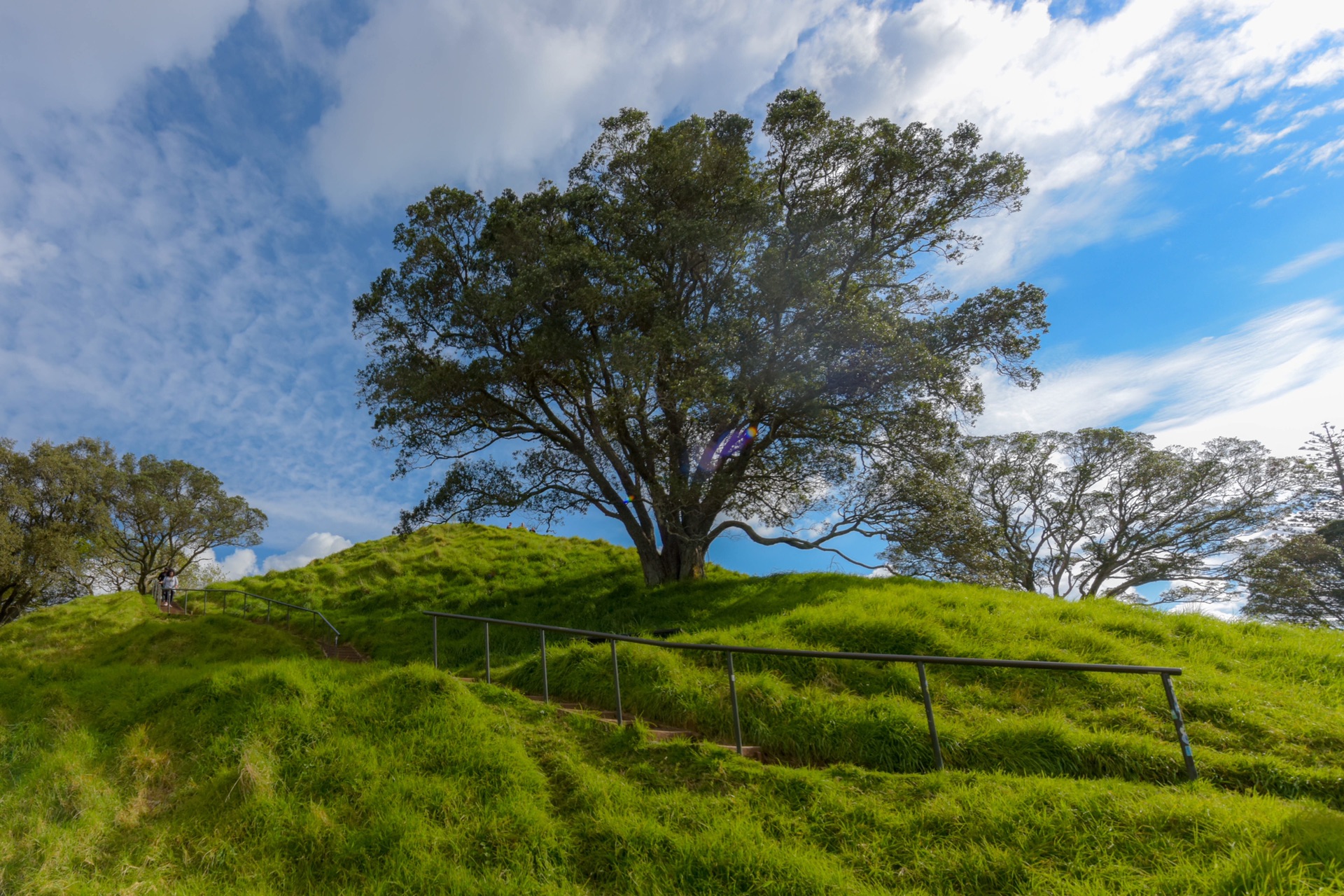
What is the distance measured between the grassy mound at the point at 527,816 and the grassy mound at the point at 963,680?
0.53 m

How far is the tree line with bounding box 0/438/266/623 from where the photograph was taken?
2445 centimetres

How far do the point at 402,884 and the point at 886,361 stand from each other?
1173cm

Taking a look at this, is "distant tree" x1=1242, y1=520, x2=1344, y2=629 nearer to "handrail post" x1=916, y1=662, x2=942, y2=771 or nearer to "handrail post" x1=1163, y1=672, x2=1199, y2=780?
"handrail post" x1=1163, y1=672, x2=1199, y2=780

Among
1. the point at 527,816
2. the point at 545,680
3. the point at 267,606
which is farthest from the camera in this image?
the point at 267,606

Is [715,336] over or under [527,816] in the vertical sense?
over

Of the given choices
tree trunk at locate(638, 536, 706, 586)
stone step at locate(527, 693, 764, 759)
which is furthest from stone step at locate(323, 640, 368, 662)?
stone step at locate(527, 693, 764, 759)

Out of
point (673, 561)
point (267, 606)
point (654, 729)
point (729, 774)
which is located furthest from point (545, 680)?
point (267, 606)

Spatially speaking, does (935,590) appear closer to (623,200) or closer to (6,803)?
(623,200)

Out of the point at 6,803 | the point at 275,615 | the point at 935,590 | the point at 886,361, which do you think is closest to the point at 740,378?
the point at 886,361

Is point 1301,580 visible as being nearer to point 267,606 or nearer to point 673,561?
point 673,561

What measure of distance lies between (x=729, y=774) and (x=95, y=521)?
3365cm

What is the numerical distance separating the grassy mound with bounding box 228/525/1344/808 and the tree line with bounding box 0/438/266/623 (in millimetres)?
20142

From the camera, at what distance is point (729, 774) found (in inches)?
237

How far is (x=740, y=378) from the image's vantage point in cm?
1300
